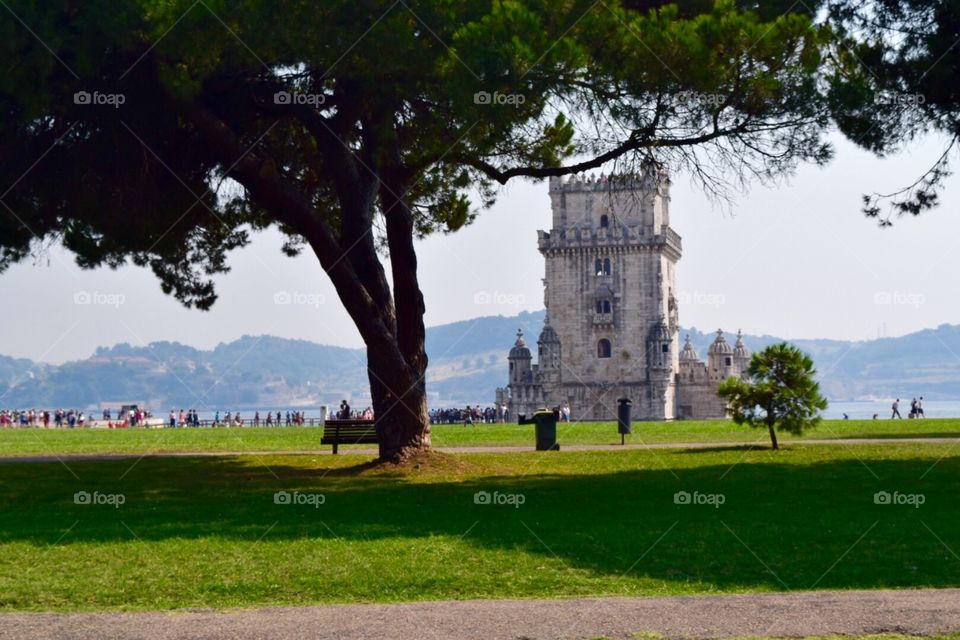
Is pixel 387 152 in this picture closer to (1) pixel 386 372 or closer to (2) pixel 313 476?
(1) pixel 386 372

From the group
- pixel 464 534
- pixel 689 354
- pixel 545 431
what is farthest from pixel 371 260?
pixel 689 354

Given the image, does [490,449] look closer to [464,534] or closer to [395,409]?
[395,409]

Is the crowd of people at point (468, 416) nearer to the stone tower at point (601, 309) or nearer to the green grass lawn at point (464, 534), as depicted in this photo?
the stone tower at point (601, 309)

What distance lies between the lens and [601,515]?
11773 mm

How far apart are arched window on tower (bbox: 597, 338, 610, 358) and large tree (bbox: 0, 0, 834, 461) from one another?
65999 mm

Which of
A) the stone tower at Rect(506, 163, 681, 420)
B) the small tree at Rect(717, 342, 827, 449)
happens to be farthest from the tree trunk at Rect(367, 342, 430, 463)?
the stone tower at Rect(506, 163, 681, 420)

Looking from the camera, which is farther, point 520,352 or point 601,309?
point 520,352

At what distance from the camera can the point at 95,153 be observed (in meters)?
17.1

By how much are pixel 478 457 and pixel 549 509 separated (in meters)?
7.59

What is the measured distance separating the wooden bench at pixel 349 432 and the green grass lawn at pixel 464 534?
2.44m

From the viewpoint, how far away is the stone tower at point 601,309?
85062mm

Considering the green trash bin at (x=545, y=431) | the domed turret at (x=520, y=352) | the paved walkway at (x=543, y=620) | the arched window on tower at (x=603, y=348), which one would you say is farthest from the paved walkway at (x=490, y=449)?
the domed turret at (x=520, y=352)

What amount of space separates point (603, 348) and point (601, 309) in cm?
291

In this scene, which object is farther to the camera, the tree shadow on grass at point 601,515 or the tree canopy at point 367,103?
the tree canopy at point 367,103
